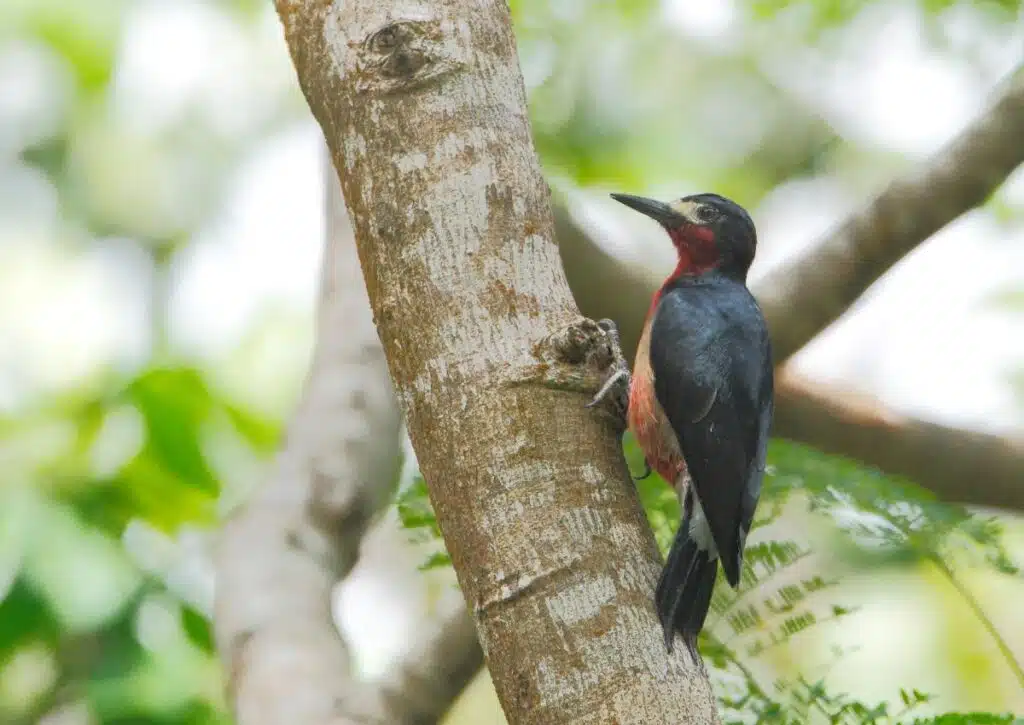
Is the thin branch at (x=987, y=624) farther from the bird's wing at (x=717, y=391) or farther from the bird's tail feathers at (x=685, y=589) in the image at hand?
the bird's tail feathers at (x=685, y=589)

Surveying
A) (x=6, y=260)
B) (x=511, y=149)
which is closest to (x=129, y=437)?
(x=511, y=149)

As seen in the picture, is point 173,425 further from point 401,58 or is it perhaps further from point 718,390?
point 401,58

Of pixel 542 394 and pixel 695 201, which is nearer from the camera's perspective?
pixel 542 394

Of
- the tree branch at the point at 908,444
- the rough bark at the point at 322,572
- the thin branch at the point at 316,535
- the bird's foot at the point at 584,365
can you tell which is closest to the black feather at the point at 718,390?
the bird's foot at the point at 584,365

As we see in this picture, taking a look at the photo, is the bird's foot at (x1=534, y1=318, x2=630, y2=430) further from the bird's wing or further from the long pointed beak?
the long pointed beak

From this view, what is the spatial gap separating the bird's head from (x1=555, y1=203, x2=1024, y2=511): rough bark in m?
0.41

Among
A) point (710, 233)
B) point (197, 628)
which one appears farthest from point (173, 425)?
point (710, 233)

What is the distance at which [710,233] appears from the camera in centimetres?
366

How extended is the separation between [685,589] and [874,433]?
228 centimetres

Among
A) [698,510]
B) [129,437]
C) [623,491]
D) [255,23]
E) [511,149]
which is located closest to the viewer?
[623,491]

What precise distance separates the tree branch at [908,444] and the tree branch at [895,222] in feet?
1.11

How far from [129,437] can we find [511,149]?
218cm

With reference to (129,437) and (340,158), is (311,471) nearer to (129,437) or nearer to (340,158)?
(129,437)

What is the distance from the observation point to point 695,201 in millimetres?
3717
